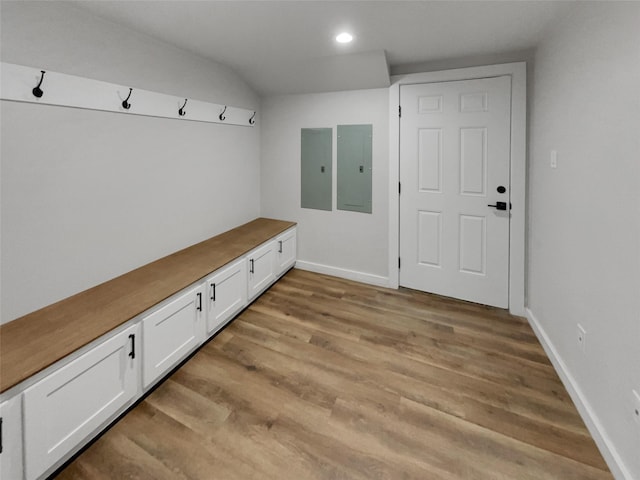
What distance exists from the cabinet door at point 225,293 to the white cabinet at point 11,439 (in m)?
1.17

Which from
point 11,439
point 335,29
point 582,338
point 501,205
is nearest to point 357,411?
point 582,338

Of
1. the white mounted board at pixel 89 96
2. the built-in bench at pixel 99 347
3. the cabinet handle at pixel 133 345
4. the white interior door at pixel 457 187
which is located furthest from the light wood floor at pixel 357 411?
the white mounted board at pixel 89 96

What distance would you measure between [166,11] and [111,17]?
0.37 metres

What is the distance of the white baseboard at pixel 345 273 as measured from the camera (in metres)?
3.44

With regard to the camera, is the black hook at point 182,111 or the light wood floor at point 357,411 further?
the black hook at point 182,111

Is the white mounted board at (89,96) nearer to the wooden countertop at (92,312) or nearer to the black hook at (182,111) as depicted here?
the black hook at (182,111)

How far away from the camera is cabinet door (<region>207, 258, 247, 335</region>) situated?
2341 millimetres

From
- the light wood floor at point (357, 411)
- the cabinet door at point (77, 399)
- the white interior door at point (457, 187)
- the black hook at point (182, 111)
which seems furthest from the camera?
the white interior door at point (457, 187)

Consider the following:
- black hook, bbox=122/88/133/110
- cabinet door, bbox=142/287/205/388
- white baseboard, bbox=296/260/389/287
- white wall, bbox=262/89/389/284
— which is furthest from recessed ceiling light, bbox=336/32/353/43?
white baseboard, bbox=296/260/389/287

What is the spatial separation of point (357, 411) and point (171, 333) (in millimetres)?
1213

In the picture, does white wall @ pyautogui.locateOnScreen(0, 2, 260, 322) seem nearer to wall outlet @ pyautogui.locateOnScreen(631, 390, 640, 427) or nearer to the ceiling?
the ceiling

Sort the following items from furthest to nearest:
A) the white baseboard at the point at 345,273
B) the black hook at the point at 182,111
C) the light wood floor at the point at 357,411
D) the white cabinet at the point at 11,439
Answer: the white baseboard at the point at 345,273, the black hook at the point at 182,111, the light wood floor at the point at 357,411, the white cabinet at the point at 11,439

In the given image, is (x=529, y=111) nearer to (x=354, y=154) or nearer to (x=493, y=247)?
(x=493, y=247)

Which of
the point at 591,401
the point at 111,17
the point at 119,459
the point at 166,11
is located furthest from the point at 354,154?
the point at 119,459
